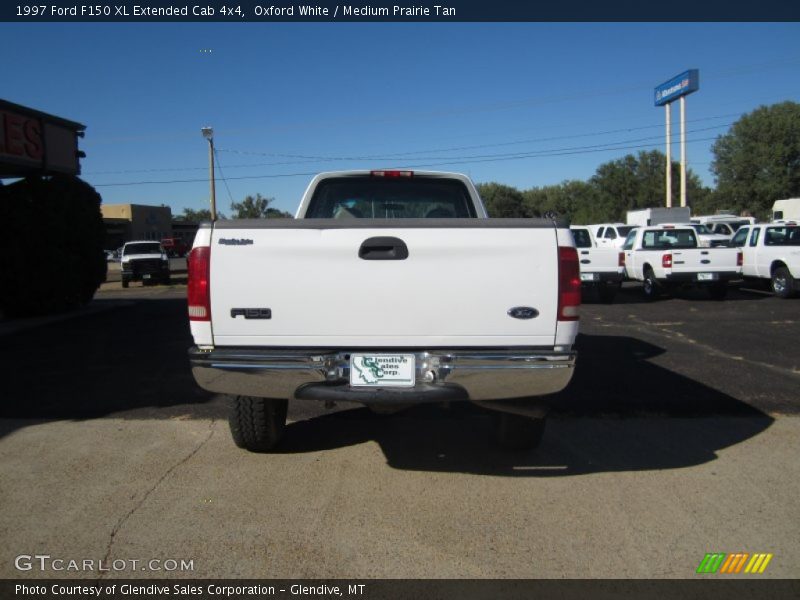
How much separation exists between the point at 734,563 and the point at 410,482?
1963 millimetres

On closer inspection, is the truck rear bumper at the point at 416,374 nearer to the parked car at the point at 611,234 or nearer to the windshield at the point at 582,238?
the windshield at the point at 582,238

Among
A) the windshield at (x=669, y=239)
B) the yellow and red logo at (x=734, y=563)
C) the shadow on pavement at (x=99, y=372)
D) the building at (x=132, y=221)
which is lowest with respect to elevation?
the yellow and red logo at (x=734, y=563)

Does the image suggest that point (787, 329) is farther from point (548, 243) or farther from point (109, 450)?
point (109, 450)

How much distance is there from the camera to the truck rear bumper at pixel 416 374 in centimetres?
379

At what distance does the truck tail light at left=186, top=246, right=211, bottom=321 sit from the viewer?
150 inches

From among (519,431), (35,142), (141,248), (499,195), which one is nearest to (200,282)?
(519,431)

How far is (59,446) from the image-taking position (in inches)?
205

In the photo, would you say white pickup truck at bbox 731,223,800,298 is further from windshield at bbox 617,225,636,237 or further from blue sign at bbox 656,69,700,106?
blue sign at bbox 656,69,700,106

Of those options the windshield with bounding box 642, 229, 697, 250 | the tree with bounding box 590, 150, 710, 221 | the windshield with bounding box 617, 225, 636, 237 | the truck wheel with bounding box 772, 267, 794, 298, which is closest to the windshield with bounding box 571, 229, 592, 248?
the windshield with bounding box 642, 229, 697, 250

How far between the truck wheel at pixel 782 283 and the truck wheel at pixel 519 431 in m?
Result: 13.1

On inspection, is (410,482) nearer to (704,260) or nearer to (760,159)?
(704,260)

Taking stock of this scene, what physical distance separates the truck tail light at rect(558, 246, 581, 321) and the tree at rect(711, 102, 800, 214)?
52.0m

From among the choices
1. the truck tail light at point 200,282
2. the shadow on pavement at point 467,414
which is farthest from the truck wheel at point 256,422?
the truck tail light at point 200,282

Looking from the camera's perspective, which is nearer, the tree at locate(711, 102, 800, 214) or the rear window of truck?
the rear window of truck
